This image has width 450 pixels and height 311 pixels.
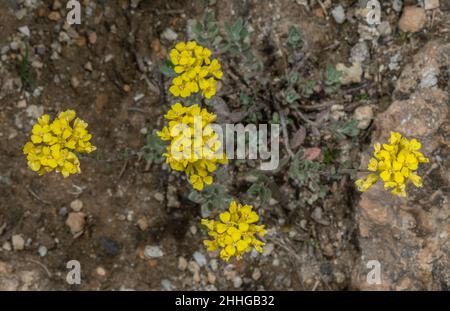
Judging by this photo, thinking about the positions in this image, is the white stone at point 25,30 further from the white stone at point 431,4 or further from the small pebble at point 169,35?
the white stone at point 431,4

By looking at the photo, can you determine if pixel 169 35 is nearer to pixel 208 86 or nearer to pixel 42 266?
pixel 208 86

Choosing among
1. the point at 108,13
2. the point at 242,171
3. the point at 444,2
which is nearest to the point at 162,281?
the point at 242,171

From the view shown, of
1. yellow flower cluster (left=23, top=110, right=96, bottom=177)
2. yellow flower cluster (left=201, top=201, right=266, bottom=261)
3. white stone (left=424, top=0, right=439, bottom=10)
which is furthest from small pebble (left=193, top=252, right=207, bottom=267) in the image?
white stone (left=424, top=0, right=439, bottom=10)

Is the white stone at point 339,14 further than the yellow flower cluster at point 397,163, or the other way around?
the white stone at point 339,14

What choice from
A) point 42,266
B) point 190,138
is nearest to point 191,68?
point 190,138

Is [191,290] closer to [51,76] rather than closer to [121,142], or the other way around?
[121,142]

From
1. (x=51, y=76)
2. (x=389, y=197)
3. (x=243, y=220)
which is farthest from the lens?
(x=51, y=76)

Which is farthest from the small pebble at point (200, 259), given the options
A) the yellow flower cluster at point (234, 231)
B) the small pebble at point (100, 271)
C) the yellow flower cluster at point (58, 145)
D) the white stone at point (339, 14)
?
the white stone at point (339, 14)
